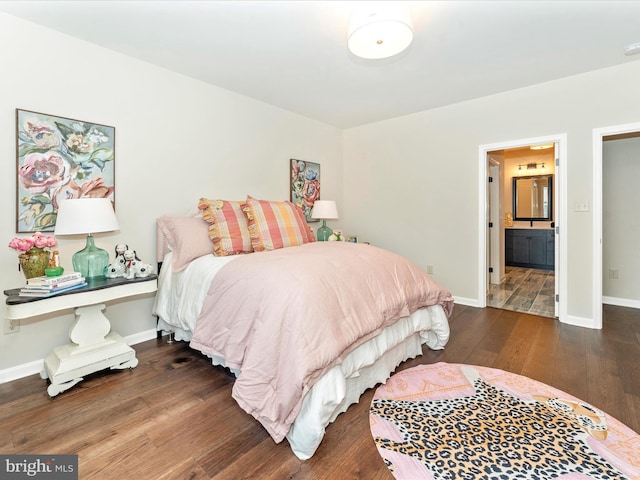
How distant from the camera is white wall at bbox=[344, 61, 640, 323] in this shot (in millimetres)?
3135

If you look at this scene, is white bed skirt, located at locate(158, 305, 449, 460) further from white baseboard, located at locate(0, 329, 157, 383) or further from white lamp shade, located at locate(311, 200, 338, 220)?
white lamp shade, located at locate(311, 200, 338, 220)

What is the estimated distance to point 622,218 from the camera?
3906 millimetres

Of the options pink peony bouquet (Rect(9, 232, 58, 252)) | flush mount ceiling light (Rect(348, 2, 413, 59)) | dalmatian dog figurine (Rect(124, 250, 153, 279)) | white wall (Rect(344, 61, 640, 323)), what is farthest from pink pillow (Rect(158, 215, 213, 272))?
white wall (Rect(344, 61, 640, 323))

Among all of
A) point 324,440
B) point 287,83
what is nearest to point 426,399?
point 324,440

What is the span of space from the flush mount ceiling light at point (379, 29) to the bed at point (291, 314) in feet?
4.60

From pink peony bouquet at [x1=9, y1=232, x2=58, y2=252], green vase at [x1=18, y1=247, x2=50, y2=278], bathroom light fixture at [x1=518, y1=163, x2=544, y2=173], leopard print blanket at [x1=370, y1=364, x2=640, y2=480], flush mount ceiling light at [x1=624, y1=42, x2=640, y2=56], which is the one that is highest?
flush mount ceiling light at [x1=624, y1=42, x2=640, y2=56]

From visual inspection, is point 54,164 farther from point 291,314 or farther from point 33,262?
point 291,314

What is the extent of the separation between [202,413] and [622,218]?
5096 mm

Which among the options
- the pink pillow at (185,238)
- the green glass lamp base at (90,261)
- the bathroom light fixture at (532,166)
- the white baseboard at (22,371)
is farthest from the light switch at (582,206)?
the white baseboard at (22,371)

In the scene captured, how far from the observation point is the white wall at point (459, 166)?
10.3ft

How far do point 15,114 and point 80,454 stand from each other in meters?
2.27

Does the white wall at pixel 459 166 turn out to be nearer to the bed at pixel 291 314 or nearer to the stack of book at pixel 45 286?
the bed at pixel 291 314

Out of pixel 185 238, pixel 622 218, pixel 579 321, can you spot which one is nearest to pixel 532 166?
pixel 622 218

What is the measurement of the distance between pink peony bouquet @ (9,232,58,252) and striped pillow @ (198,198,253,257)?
1068 millimetres
